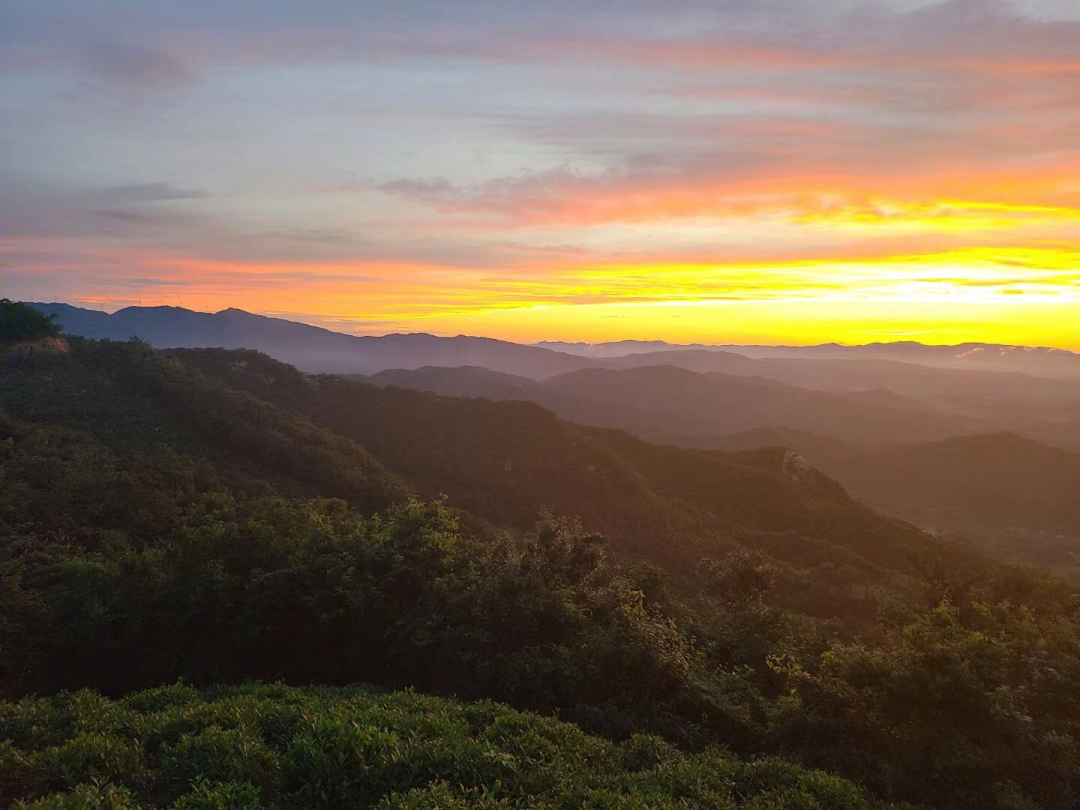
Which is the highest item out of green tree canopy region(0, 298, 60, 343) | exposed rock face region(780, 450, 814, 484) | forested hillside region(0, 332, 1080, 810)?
green tree canopy region(0, 298, 60, 343)

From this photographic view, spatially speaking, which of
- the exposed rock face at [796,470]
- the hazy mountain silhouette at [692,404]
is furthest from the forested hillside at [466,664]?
the hazy mountain silhouette at [692,404]

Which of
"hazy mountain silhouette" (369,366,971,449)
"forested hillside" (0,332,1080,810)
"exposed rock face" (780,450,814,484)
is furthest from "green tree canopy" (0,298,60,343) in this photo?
"hazy mountain silhouette" (369,366,971,449)

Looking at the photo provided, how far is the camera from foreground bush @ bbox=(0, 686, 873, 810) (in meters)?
6.88

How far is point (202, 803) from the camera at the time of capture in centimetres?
620

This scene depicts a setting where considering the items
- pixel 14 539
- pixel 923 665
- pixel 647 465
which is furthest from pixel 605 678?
pixel 647 465

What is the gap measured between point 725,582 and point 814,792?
15.5 m

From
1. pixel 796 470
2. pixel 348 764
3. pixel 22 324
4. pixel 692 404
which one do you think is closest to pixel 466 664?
pixel 348 764

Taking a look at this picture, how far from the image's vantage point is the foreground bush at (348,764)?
22.6 ft

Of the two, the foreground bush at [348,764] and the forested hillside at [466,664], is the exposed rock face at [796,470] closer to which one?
the forested hillside at [466,664]

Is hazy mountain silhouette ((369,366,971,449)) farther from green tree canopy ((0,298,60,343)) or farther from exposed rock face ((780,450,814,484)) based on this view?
green tree canopy ((0,298,60,343))

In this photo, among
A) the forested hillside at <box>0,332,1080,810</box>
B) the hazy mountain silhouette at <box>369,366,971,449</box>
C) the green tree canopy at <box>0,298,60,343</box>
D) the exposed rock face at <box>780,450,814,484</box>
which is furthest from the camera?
the hazy mountain silhouette at <box>369,366,971,449</box>

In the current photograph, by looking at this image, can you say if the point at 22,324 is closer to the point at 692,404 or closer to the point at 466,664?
the point at 466,664

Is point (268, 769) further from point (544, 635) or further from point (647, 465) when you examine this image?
point (647, 465)

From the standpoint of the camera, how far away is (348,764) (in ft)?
23.7
